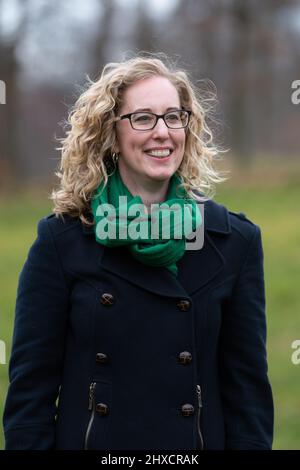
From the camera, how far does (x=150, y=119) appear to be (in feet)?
9.78

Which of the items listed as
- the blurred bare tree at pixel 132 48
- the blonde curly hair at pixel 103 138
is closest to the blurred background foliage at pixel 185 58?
the blurred bare tree at pixel 132 48

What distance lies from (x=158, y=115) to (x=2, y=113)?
25.9m

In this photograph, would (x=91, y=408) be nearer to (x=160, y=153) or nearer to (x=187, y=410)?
(x=187, y=410)

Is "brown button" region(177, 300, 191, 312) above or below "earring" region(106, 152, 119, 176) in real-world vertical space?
below

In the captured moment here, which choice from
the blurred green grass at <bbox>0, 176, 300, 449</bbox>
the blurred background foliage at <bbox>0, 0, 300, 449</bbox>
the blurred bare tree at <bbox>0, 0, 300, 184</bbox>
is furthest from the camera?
the blurred bare tree at <bbox>0, 0, 300, 184</bbox>

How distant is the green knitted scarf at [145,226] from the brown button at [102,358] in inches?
14.6

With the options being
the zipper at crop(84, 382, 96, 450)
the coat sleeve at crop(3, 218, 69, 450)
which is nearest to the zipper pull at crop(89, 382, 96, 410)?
the zipper at crop(84, 382, 96, 450)

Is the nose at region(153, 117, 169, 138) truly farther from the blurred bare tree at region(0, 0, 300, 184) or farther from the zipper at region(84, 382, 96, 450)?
the blurred bare tree at region(0, 0, 300, 184)

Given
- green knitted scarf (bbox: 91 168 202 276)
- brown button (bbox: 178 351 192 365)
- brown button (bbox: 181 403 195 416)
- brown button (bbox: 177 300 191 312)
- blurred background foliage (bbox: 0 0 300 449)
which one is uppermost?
blurred background foliage (bbox: 0 0 300 449)

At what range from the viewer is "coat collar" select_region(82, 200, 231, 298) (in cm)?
303

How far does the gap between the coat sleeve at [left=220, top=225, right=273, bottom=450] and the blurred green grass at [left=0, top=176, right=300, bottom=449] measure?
2465 mm

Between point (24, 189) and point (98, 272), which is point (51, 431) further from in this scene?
point (24, 189)

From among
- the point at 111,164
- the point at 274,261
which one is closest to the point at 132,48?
the point at 274,261
